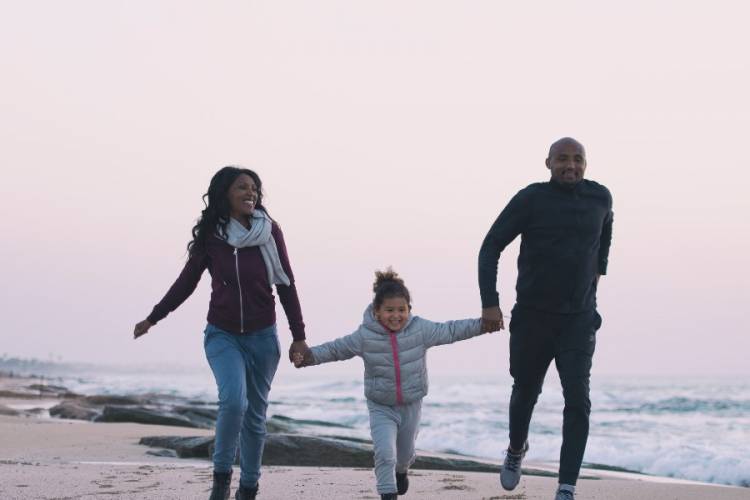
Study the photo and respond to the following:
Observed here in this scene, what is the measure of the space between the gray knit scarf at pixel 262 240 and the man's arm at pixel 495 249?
1.21 m

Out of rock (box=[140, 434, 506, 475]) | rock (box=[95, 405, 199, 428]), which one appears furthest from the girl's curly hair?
rock (box=[95, 405, 199, 428])

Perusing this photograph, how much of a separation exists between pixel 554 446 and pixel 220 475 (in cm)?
1236

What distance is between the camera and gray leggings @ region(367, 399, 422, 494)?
5.36 m

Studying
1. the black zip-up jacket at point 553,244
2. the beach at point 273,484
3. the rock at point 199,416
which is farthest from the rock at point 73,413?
the black zip-up jacket at point 553,244

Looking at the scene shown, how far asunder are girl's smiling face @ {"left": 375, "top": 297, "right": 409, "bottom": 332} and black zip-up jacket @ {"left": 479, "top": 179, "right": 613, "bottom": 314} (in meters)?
0.51

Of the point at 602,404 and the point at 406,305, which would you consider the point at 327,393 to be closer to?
the point at 602,404

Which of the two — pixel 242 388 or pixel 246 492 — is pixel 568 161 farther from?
pixel 246 492

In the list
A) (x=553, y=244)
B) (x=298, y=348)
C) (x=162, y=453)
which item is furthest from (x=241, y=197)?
(x=162, y=453)

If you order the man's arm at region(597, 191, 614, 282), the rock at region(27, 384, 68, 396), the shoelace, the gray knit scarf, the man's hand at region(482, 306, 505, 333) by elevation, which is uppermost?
the man's arm at region(597, 191, 614, 282)

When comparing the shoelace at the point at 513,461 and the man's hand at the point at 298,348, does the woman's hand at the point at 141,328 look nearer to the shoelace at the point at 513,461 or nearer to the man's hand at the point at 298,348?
the man's hand at the point at 298,348

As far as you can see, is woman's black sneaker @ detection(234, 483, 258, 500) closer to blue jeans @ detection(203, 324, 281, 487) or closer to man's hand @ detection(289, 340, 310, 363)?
blue jeans @ detection(203, 324, 281, 487)

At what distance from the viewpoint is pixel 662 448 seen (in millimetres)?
16406

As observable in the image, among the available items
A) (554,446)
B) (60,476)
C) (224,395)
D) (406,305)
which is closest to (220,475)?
(224,395)

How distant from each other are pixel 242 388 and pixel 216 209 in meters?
1.12
